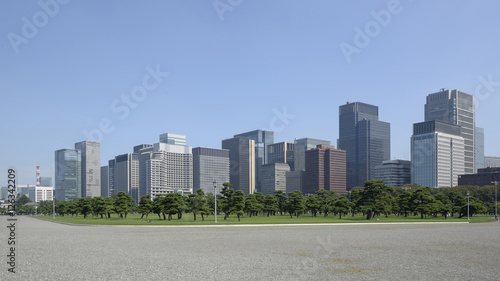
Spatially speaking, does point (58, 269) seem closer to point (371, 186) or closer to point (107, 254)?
point (107, 254)

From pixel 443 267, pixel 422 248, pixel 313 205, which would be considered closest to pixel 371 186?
pixel 313 205

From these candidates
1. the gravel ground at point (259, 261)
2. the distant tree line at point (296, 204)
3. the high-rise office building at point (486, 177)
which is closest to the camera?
the gravel ground at point (259, 261)

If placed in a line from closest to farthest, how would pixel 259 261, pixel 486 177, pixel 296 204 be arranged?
pixel 259 261
pixel 296 204
pixel 486 177

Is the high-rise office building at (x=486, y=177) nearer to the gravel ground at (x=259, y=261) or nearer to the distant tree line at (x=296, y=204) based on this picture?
the distant tree line at (x=296, y=204)

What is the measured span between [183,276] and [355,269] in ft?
22.0

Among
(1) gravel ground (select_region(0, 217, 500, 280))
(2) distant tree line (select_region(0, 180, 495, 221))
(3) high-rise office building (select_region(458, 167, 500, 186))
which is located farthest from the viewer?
(3) high-rise office building (select_region(458, 167, 500, 186))

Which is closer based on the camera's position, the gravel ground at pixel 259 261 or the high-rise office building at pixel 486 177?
the gravel ground at pixel 259 261

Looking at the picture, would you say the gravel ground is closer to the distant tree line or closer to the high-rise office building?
the distant tree line

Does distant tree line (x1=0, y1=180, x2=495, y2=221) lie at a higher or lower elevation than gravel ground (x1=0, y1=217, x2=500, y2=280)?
lower

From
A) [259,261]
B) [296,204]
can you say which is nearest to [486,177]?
[296,204]

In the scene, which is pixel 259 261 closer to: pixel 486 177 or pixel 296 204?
pixel 296 204

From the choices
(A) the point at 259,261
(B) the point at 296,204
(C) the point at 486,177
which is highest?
(A) the point at 259,261

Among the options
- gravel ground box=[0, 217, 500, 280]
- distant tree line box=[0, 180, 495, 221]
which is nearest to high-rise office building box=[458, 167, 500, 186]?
distant tree line box=[0, 180, 495, 221]

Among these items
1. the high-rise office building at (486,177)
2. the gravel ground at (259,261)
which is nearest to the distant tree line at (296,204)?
the gravel ground at (259,261)
